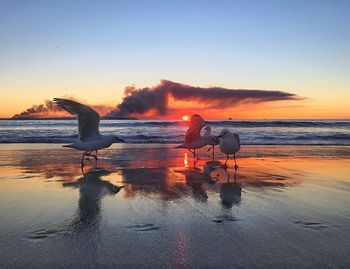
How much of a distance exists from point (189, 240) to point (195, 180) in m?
3.90

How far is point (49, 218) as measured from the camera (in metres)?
4.55

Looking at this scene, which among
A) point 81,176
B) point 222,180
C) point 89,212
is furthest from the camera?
point 81,176

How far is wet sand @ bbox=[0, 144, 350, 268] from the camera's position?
10.5 feet

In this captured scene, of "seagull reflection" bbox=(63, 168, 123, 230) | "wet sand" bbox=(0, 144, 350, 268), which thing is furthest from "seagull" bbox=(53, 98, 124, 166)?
"wet sand" bbox=(0, 144, 350, 268)

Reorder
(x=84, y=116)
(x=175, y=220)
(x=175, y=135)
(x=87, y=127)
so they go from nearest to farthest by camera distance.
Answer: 1. (x=175, y=220)
2. (x=84, y=116)
3. (x=87, y=127)
4. (x=175, y=135)

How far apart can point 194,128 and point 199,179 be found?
165 inches

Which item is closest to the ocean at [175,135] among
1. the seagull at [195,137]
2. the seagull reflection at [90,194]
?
the seagull at [195,137]

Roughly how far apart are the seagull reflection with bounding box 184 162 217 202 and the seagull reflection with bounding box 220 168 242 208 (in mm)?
279

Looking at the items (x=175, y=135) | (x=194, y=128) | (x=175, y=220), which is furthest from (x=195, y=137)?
(x=175, y=135)

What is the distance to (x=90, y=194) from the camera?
616cm

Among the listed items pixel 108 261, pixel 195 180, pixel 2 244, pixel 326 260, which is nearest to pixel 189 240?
pixel 108 261

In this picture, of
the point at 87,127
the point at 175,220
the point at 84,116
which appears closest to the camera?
the point at 175,220

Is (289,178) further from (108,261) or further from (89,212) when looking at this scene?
(108,261)

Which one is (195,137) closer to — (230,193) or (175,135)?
(230,193)
